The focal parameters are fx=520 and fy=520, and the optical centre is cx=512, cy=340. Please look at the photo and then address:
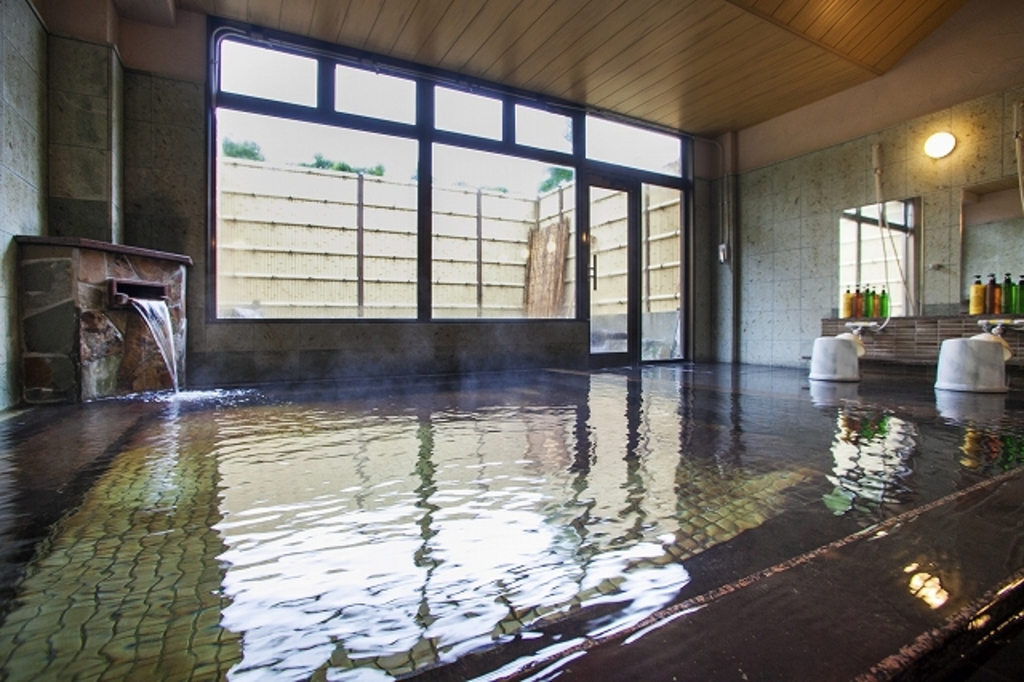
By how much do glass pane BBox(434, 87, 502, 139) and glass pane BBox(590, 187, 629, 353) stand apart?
1.47 metres

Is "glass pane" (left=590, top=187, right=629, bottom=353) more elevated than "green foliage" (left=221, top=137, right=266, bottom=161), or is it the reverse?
"green foliage" (left=221, top=137, right=266, bottom=161)

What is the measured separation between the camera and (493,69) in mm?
4633

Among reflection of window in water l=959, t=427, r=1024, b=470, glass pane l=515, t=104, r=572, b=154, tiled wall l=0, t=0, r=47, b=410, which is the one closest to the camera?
reflection of window in water l=959, t=427, r=1024, b=470

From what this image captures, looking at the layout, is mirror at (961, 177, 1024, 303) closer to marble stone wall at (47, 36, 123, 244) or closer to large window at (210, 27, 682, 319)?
large window at (210, 27, 682, 319)

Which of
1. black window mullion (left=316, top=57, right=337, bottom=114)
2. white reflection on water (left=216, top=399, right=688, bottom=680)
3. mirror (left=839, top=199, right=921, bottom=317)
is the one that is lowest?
white reflection on water (left=216, top=399, right=688, bottom=680)

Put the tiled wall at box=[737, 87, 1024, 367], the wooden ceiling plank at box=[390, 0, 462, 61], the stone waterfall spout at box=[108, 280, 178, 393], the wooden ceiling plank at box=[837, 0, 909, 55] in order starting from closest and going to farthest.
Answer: the stone waterfall spout at box=[108, 280, 178, 393], the wooden ceiling plank at box=[390, 0, 462, 61], the wooden ceiling plank at box=[837, 0, 909, 55], the tiled wall at box=[737, 87, 1024, 367]

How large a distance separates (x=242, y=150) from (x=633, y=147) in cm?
396

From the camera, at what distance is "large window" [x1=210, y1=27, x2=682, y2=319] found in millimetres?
4031

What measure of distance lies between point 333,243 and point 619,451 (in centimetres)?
362

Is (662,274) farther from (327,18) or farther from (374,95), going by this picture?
(327,18)

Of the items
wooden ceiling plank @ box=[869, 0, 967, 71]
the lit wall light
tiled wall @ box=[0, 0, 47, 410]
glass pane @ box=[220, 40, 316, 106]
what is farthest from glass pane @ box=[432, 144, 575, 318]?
the lit wall light

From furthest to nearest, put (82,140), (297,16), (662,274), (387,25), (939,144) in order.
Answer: (662,274)
(939,144)
(387,25)
(297,16)
(82,140)

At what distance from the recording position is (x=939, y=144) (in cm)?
432

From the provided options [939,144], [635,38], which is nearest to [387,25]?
[635,38]
